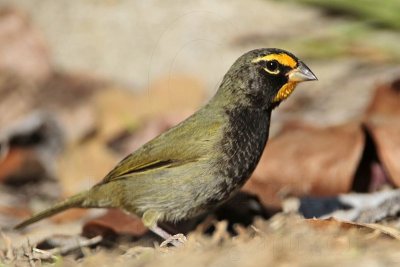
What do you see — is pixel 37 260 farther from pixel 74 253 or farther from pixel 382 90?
pixel 382 90

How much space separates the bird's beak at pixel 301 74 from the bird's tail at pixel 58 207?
1.34 m

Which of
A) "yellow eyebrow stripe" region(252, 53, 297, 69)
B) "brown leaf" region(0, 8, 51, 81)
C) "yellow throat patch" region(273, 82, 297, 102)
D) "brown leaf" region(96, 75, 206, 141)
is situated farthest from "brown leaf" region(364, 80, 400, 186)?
"brown leaf" region(0, 8, 51, 81)

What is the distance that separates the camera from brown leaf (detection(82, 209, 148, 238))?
5227 millimetres

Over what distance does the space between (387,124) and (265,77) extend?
914 millimetres

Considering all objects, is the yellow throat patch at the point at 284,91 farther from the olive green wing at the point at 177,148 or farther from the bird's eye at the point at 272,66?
the olive green wing at the point at 177,148

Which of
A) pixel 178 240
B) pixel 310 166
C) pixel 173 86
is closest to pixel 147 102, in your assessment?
pixel 173 86

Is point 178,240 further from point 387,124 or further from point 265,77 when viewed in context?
point 387,124

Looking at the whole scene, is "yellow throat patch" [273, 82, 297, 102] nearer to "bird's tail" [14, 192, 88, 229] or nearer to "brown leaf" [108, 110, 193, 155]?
"bird's tail" [14, 192, 88, 229]

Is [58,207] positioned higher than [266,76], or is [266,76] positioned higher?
[266,76]

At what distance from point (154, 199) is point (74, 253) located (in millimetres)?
552

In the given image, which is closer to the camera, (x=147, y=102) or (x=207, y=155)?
(x=207, y=155)

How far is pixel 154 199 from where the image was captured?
5.29 metres

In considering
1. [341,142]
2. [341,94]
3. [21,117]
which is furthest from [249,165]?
[21,117]

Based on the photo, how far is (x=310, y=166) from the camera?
18.6 ft
